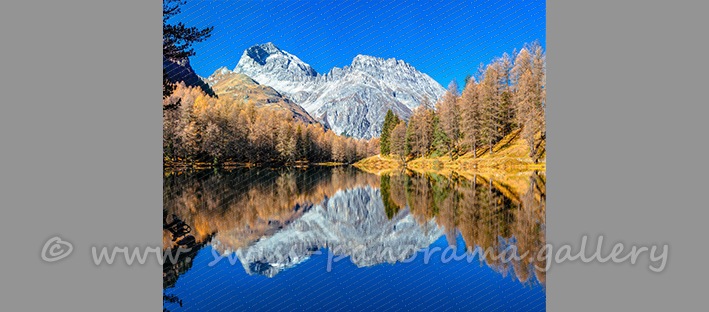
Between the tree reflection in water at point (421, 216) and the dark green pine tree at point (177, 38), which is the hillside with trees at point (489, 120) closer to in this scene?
the tree reflection in water at point (421, 216)

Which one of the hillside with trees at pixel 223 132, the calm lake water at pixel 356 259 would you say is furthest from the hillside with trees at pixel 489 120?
the hillside with trees at pixel 223 132

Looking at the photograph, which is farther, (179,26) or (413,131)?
(413,131)

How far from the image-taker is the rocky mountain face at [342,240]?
4531mm

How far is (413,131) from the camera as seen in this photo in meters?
34.2

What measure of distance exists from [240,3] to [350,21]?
2030mm

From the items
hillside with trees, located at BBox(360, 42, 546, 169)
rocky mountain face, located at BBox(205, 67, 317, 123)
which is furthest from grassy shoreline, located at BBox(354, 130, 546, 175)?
rocky mountain face, located at BBox(205, 67, 317, 123)

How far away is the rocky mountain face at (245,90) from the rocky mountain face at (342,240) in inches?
149

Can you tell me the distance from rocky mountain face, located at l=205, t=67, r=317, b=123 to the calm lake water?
309cm

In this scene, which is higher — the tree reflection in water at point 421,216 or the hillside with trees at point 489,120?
the hillside with trees at point 489,120

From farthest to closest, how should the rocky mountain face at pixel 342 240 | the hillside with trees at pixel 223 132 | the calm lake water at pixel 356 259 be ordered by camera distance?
the hillside with trees at pixel 223 132
the rocky mountain face at pixel 342 240
the calm lake water at pixel 356 259

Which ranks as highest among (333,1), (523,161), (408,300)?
(333,1)

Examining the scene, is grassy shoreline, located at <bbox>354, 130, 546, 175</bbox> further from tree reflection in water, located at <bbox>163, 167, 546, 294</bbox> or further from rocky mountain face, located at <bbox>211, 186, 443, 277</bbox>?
rocky mountain face, located at <bbox>211, 186, 443, 277</bbox>
